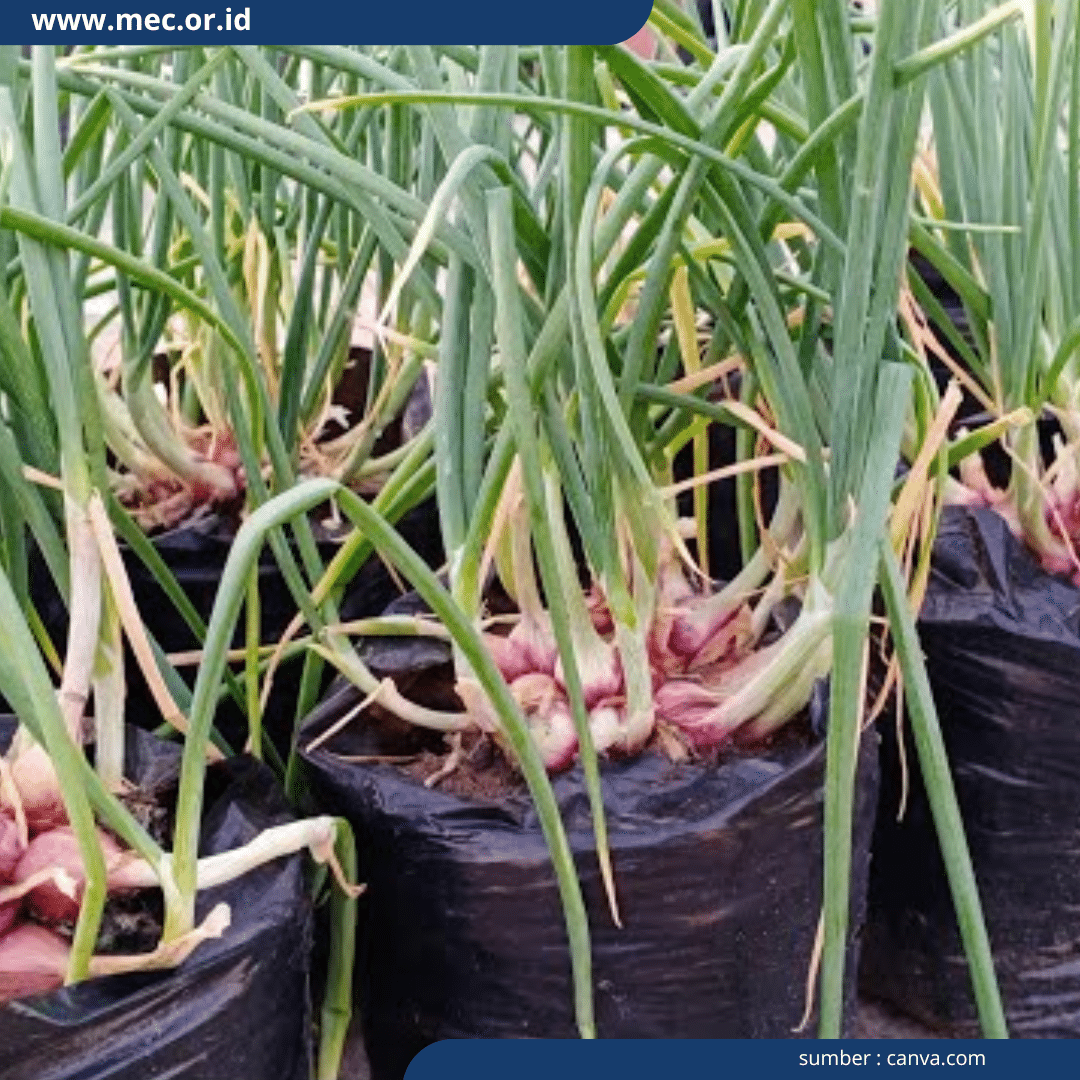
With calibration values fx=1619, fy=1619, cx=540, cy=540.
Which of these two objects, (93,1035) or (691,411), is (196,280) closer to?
(691,411)

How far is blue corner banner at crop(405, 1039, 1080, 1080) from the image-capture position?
2.17 feet

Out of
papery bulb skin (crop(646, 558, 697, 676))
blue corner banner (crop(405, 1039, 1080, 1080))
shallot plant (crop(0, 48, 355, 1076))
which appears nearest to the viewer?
shallot plant (crop(0, 48, 355, 1076))

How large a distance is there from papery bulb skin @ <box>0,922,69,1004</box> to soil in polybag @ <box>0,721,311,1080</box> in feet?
0.07

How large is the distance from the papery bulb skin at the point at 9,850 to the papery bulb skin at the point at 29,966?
25mm

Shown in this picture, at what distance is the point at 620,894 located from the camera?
2.31ft

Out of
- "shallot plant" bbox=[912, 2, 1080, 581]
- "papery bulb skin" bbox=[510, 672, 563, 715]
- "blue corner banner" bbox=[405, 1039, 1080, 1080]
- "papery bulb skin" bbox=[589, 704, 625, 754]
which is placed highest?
"shallot plant" bbox=[912, 2, 1080, 581]

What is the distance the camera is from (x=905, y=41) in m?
0.57

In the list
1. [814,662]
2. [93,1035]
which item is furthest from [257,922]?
[814,662]

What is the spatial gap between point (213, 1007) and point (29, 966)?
0.22 ft

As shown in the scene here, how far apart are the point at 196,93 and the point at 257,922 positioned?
353 millimetres

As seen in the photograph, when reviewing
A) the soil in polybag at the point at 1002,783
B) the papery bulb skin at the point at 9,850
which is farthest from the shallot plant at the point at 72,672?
the soil in polybag at the point at 1002,783

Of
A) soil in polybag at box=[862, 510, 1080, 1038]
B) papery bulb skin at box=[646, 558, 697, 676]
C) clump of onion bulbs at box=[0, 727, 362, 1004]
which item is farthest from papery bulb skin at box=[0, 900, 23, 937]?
soil in polybag at box=[862, 510, 1080, 1038]

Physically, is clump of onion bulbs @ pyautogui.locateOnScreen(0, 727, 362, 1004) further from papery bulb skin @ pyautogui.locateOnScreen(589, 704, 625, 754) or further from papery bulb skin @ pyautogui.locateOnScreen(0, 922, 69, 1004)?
papery bulb skin @ pyautogui.locateOnScreen(589, 704, 625, 754)

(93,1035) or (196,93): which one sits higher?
(196,93)
